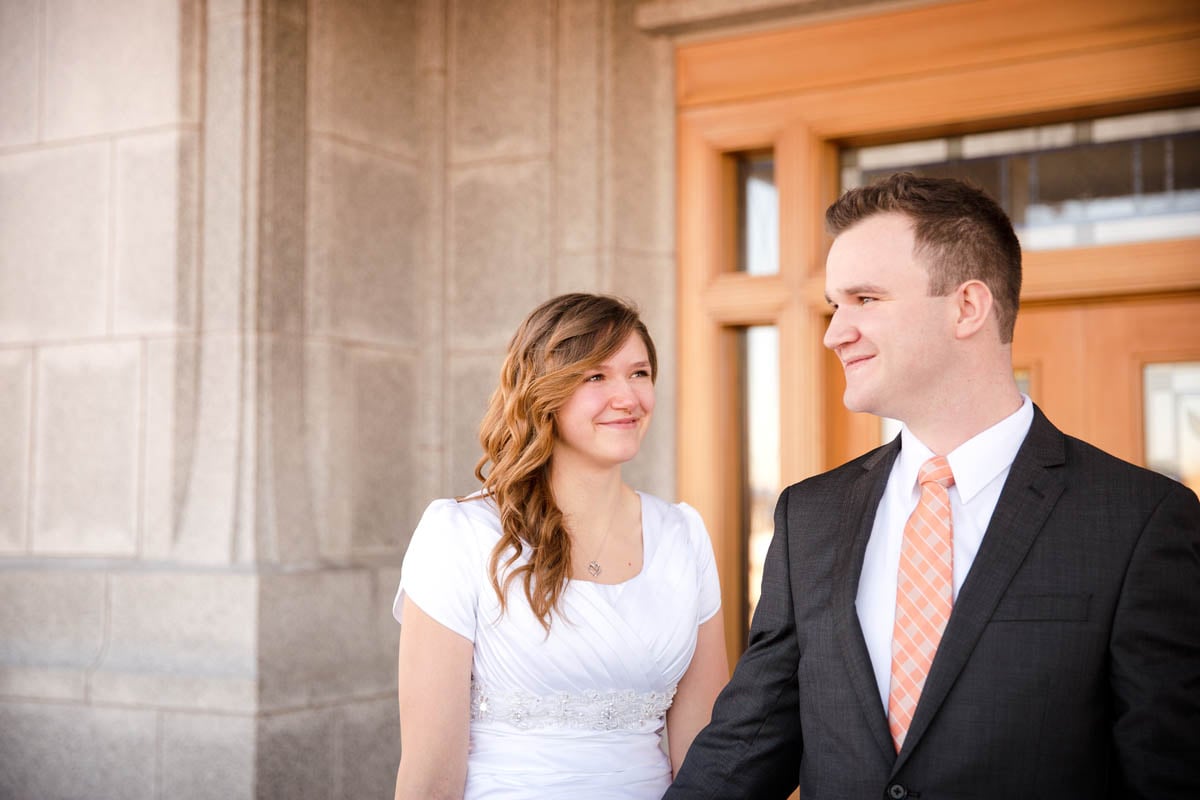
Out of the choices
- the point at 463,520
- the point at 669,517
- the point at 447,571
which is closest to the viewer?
the point at 447,571

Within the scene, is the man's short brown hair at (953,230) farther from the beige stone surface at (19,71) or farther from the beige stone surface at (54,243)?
the beige stone surface at (19,71)

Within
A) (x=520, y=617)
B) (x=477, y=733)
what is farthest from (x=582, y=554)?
(x=477, y=733)

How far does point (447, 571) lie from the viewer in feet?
9.28

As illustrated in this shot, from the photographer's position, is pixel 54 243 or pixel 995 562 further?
pixel 54 243

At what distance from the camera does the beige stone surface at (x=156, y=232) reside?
14.9 feet

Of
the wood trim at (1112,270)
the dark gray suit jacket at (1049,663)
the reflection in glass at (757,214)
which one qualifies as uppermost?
the reflection in glass at (757,214)

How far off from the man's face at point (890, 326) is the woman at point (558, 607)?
0.88 meters

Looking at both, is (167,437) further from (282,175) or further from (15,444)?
(282,175)

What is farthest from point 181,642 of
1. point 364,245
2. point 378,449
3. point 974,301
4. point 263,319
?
point 974,301

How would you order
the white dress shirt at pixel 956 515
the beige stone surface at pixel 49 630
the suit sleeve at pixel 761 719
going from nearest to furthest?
the white dress shirt at pixel 956 515, the suit sleeve at pixel 761 719, the beige stone surface at pixel 49 630

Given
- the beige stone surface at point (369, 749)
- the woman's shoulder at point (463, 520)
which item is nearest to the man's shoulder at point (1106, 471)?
the woman's shoulder at point (463, 520)

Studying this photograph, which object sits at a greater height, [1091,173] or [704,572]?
[1091,173]

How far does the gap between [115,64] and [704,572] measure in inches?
122

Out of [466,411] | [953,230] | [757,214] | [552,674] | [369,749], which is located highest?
[757,214]
